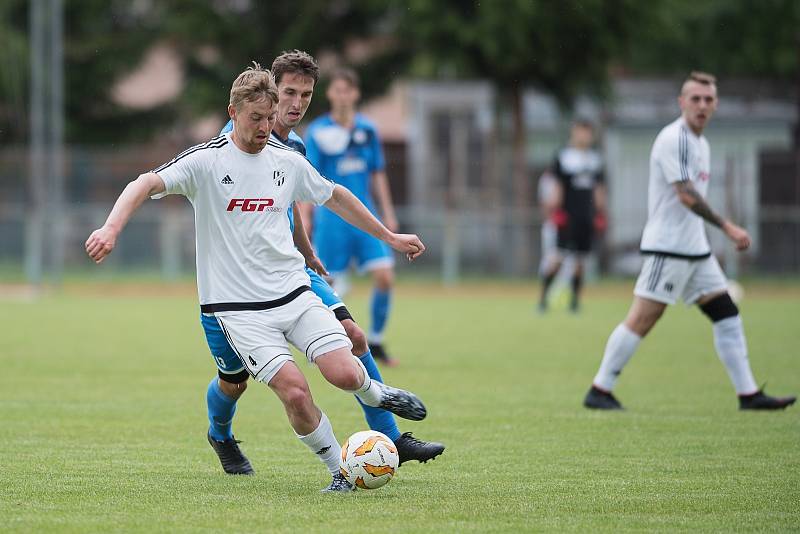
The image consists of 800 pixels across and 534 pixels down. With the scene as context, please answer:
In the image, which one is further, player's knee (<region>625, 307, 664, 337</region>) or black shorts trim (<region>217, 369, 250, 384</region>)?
player's knee (<region>625, 307, 664, 337</region>)

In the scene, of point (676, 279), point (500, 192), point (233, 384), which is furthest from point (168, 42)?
point (233, 384)

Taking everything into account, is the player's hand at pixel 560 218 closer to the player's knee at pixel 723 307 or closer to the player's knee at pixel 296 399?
the player's knee at pixel 723 307

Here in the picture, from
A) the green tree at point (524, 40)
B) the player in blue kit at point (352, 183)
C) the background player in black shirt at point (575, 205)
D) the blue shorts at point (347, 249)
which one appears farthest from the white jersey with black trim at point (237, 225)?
the green tree at point (524, 40)

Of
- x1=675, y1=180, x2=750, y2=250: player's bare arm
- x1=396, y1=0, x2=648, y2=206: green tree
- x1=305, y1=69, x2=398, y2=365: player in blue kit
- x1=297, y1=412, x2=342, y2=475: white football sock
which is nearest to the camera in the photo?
x1=297, y1=412, x2=342, y2=475: white football sock

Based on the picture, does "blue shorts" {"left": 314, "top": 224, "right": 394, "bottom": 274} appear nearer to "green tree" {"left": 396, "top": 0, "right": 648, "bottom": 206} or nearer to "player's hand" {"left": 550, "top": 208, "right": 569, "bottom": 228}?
"player's hand" {"left": 550, "top": 208, "right": 569, "bottom": 228}

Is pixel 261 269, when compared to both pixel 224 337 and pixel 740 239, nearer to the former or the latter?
pixel 224 337

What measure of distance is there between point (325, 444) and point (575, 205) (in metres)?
13.1

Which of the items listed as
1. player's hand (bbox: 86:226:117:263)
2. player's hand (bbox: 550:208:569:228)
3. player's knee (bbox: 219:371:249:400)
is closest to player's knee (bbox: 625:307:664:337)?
player's knee (bbox: 219:371:249:400)

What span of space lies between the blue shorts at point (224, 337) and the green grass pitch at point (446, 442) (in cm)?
59

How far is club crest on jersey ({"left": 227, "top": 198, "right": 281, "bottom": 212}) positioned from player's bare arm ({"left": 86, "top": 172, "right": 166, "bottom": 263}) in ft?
1.18

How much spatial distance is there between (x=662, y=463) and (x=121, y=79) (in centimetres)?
3094

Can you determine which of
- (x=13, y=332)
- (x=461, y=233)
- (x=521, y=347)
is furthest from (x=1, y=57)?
(x=521, y=347)

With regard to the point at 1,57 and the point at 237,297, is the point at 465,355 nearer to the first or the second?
the point at 237,297

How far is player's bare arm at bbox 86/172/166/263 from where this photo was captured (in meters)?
5.41
